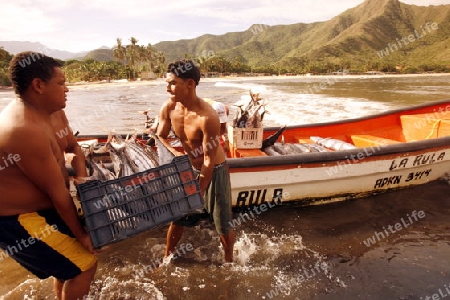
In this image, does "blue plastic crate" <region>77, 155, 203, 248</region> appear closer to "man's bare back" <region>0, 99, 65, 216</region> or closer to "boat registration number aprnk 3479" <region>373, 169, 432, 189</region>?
"man's bare back" <region>0, 99, 65, 216</region>

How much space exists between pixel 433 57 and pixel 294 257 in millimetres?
147913

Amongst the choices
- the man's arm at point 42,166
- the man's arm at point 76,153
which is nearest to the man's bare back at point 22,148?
the man's arm at point 42,166

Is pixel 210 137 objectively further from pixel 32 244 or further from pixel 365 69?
pixel 365 69

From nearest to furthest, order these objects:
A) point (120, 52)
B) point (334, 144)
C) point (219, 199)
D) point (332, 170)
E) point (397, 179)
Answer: point (219, 199)
point (332, 170)
point (397, 179)
point (334, 144)
point (120, 52)

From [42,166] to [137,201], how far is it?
758 millimetres

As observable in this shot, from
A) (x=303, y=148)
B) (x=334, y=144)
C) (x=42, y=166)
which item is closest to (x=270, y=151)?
(x=303, y=148)

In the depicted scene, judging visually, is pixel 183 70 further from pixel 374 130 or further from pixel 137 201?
pixel 374 130

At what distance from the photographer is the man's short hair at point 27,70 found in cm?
188

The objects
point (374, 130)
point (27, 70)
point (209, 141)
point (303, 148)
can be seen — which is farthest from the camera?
point (374, 130)

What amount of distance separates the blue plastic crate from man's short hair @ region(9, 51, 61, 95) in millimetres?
766

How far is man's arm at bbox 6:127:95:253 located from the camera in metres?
1.78

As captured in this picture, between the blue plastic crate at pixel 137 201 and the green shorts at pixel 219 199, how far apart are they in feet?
2.20

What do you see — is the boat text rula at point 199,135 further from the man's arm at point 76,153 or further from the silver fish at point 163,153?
the man's arm at point 76,153

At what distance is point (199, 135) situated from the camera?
3211 millimetres
